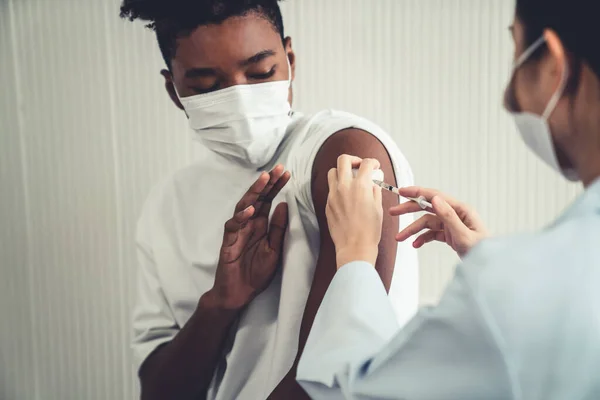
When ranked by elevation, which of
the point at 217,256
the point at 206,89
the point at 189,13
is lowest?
the point at 217,256

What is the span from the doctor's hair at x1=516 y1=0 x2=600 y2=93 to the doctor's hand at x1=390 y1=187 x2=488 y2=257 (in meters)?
0.33

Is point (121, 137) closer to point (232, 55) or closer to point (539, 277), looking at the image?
point (232, 55)

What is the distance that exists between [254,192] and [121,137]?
96 centimetres

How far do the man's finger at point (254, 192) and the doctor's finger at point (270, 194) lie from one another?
0.08 feet

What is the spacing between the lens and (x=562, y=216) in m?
0.61

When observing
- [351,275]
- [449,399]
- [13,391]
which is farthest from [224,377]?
[13,391]

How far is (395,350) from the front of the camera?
62 cm

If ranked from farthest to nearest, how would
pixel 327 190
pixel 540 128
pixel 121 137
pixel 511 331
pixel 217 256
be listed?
pixel 121 137 → pixel 217 256 → pixel 327 190 → pixel 540 128 → pixel 511 331

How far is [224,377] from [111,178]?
971mm

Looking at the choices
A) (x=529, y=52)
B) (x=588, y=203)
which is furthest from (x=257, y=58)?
(x=588, y=203)

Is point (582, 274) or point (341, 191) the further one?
point (341, 191)

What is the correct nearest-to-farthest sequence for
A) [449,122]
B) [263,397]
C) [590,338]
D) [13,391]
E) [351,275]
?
[590,338] → [351,275] → [263,397] → [449,122] → [13,391]

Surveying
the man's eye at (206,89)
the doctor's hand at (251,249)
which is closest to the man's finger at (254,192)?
the doctor's hand at (251,249)

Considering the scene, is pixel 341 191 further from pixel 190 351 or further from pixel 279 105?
pixel 190 351
